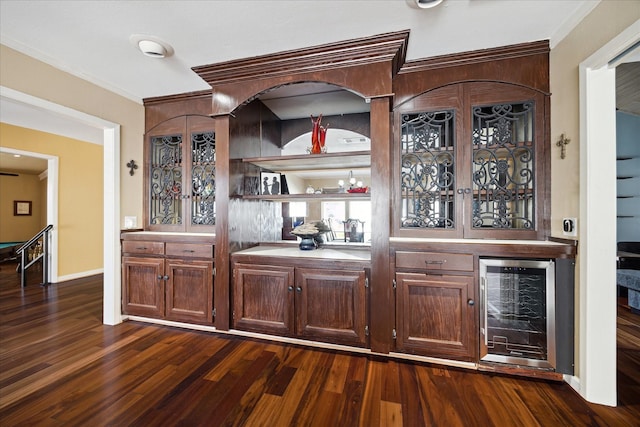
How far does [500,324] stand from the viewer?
1.99 meters

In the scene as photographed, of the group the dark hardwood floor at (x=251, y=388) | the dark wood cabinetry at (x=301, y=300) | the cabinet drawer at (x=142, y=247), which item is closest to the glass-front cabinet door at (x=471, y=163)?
the dark wood cabinetry at (x=301, y=300)

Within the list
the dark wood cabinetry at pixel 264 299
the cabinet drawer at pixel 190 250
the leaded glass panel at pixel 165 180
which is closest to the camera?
the dark wood cabinetry at pixel 264 299

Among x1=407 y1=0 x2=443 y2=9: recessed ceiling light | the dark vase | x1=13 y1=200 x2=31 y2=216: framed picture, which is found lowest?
the dark vase

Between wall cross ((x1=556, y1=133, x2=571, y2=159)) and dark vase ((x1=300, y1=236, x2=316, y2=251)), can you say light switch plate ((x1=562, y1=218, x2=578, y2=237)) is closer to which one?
wall cross ((x1=556, y1=133, x2=571, y2=159))

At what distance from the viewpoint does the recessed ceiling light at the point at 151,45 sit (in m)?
2.05

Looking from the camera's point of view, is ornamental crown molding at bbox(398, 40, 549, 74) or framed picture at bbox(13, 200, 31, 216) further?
framed picture at bbox(13, 200, 31, 216)

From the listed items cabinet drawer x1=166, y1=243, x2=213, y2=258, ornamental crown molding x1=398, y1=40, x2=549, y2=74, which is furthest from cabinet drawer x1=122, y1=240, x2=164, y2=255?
ornamental crown molding x1=398, y1=40, x2=549, y2=74

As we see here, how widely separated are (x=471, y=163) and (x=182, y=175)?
2.86m

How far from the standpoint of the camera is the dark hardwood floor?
1.54 meters

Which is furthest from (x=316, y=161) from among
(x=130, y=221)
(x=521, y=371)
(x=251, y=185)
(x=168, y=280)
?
(x=521, y=371)

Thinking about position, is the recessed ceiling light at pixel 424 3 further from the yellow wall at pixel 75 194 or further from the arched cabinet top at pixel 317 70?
the yellow wall at pixel 75 194

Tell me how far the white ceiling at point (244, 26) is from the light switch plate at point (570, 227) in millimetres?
1307

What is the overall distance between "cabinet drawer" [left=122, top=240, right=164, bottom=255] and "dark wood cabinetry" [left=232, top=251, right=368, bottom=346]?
2.98ft

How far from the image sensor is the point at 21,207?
24.7ft
